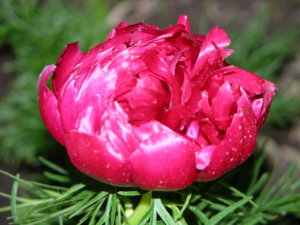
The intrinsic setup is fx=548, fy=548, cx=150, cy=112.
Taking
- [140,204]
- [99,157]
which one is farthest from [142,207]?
[99,157]

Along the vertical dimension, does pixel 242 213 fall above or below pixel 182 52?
below

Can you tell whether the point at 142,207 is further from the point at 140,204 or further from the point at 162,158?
the point at 162,158

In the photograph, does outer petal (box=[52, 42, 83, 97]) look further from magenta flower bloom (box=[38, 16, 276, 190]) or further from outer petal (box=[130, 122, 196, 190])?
outer petal (box=[130, 122, 196, 190])

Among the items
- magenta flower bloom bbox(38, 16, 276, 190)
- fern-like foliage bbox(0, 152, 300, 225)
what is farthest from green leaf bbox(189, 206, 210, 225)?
magenta flower bloom bbox(38, 16, 276, 190)

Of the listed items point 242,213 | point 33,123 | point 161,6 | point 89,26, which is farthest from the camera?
point 161,6

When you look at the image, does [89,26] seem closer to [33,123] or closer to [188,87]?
[33,123]

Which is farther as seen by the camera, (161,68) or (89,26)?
(89,26)

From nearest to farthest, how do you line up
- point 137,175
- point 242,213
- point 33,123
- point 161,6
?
1. point 137,175
2. point 242,213
3. point 33,123
4. point 161,6

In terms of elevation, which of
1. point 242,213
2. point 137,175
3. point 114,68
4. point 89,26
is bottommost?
point 242,213

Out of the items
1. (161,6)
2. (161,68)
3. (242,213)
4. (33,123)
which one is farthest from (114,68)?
(161,6)
